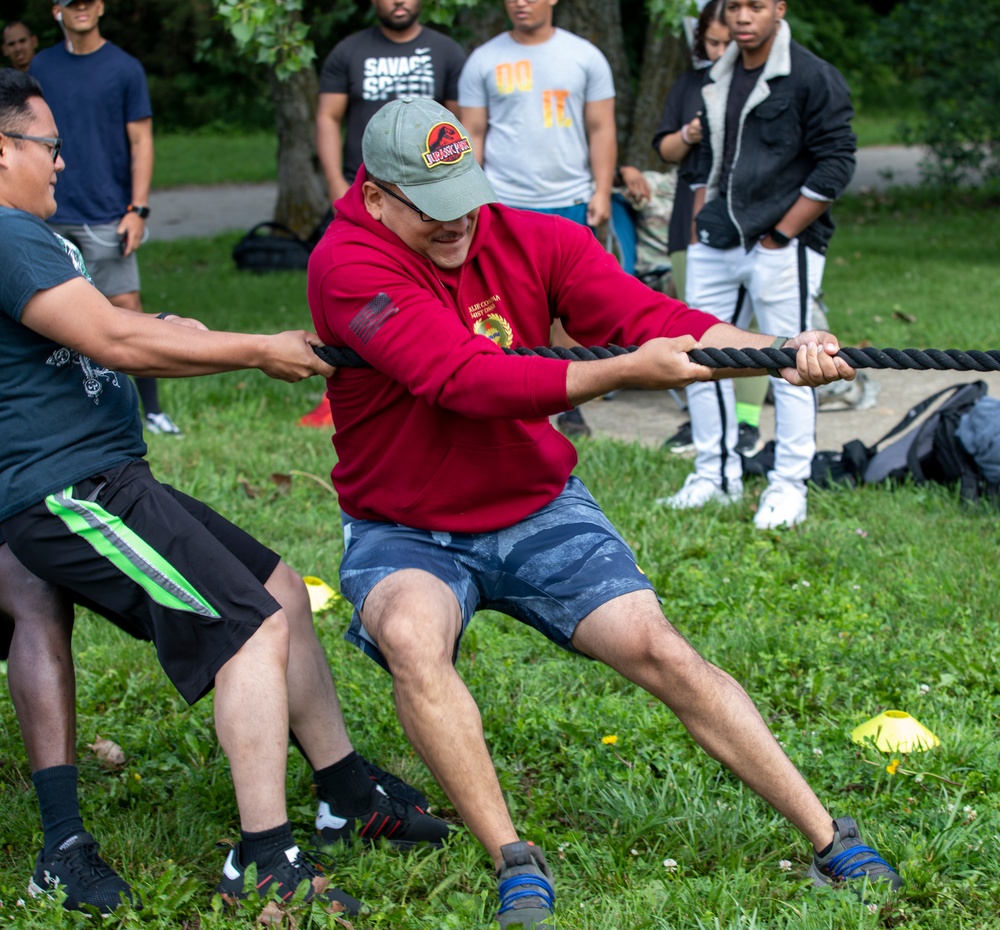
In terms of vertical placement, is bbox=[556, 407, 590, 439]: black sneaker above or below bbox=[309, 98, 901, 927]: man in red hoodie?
below

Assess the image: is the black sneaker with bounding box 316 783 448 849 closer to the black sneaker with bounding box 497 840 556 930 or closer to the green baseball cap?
the black sneaker with bounding box 497 840 556 930

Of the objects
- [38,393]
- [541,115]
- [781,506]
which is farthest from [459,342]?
[541,115]

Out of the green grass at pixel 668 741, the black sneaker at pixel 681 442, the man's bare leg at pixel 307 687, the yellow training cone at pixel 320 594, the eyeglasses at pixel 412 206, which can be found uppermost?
the eyeglasses at pixel 412 206

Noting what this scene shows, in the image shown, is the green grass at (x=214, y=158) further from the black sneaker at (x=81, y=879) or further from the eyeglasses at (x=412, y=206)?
the black sneaker at (x=81, y=879)

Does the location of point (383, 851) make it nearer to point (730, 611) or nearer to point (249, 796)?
point (249, 796)

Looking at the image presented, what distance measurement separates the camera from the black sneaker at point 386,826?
10.5 feet

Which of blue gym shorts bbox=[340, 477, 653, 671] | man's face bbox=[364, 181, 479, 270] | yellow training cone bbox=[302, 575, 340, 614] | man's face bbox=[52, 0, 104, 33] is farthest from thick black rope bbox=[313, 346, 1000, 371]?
man's face bbox=[52, 0, 104, 33]

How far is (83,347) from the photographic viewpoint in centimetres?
277

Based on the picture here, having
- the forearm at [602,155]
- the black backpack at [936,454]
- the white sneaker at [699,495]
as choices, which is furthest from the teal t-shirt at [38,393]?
the forearm at [602,155]

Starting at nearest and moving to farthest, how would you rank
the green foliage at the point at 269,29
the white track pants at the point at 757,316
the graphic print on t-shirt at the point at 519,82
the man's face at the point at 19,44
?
the white track pants at the point at 757,316
the graphic print on t-shirt at the point at 519,82
the green foliage at the point at 269,29
the man's face at the point at 19,44

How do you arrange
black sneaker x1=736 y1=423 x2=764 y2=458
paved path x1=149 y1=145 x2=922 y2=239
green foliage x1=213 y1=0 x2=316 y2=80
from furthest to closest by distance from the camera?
paved path x1=149 y1=145 x2=922 y2=239 → green foliage x1=213 y1=0 x2=316 y2=80 → black sneaker x1=736 y1=423 x2=764 y2=458

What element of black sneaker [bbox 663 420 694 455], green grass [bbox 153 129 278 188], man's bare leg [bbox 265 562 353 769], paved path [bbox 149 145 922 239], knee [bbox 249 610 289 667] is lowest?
green grass [bbox 153 129 278 188]

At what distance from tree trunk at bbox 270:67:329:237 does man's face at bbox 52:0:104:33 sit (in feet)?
23.4

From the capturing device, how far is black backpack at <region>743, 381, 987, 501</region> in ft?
17.5
